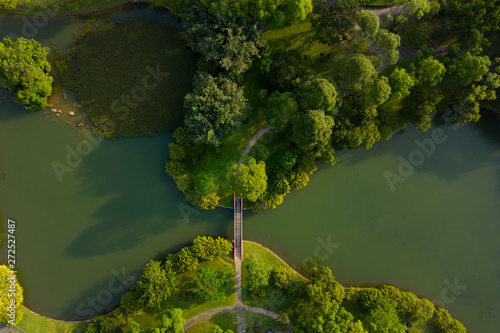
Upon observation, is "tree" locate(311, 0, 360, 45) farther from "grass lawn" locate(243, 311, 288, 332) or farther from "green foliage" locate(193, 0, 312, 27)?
"grass lawn" locate(243, 311, 288, 332)

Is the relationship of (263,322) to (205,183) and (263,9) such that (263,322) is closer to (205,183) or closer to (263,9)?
(205,183)

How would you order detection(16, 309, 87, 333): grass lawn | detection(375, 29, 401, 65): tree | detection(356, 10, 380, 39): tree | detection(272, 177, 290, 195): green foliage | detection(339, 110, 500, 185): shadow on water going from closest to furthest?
detection(356, 10, 380, 39): tree
detection(375, 29, 401, 65): tree
detection(272, 177, 290, 195): green foliage
detection(16, 309, 87, 333): grass lawn
detection(339, 110, 500, 185): shadow on water

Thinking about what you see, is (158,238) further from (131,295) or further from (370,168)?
(370,168)

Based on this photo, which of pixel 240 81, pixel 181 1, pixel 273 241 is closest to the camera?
pixel 181 1

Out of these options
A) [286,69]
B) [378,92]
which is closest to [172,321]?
[286,69]

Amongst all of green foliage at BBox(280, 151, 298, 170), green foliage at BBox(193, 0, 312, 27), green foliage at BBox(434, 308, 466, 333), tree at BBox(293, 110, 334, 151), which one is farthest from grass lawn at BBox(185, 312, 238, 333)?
green foliage at BBox(193, 0, 312, 27)

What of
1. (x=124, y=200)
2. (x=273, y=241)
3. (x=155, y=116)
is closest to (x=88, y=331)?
(x=124, y=200)

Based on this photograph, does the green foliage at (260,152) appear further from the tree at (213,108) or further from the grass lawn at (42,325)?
the grass lawn at (42,325)
